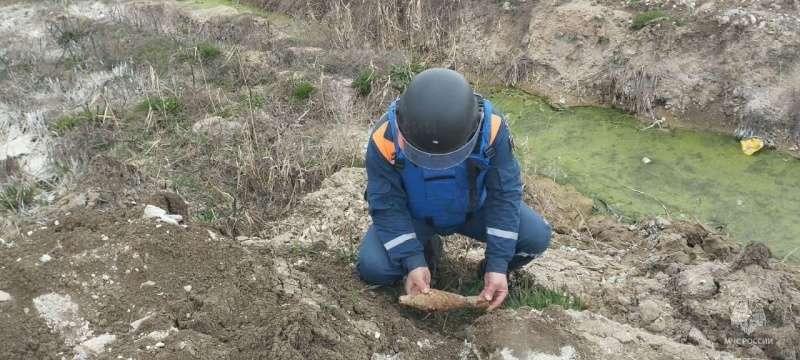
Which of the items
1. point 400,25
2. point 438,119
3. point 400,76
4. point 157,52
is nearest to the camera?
point 438,119

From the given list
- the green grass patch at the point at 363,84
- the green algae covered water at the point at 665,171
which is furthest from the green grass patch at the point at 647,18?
the green grass patch at the point at 363,84

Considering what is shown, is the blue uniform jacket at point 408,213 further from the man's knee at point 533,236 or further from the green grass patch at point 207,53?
the green grass patch at point 207,53

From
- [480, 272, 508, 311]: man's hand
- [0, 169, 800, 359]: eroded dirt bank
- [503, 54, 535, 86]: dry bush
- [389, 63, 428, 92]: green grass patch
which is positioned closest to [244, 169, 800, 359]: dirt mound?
[0, 169, 800, 359]: eroded dirt bank

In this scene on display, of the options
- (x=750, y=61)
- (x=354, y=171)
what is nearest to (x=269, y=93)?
(x=354, y=171)

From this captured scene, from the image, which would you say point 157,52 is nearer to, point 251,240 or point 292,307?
point 251,240

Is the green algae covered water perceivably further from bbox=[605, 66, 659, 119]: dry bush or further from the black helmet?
the black helmet

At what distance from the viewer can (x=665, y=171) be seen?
4328 millimetres

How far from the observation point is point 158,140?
4062 mm

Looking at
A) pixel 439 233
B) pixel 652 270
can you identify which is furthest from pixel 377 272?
pixel 652 270

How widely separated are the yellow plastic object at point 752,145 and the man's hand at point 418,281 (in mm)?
3096

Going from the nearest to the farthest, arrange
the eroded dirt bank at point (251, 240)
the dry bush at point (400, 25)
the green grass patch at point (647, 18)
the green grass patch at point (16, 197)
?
the eroded dirt bank at point (251, 240) < the green grass patch at point (16, 197) < the green grass patch at point (647, 18) < the dry bush at point (400, 25)

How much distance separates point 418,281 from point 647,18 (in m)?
3.76

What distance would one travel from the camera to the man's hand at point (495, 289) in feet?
8.11

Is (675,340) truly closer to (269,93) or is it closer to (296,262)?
(296,262)
